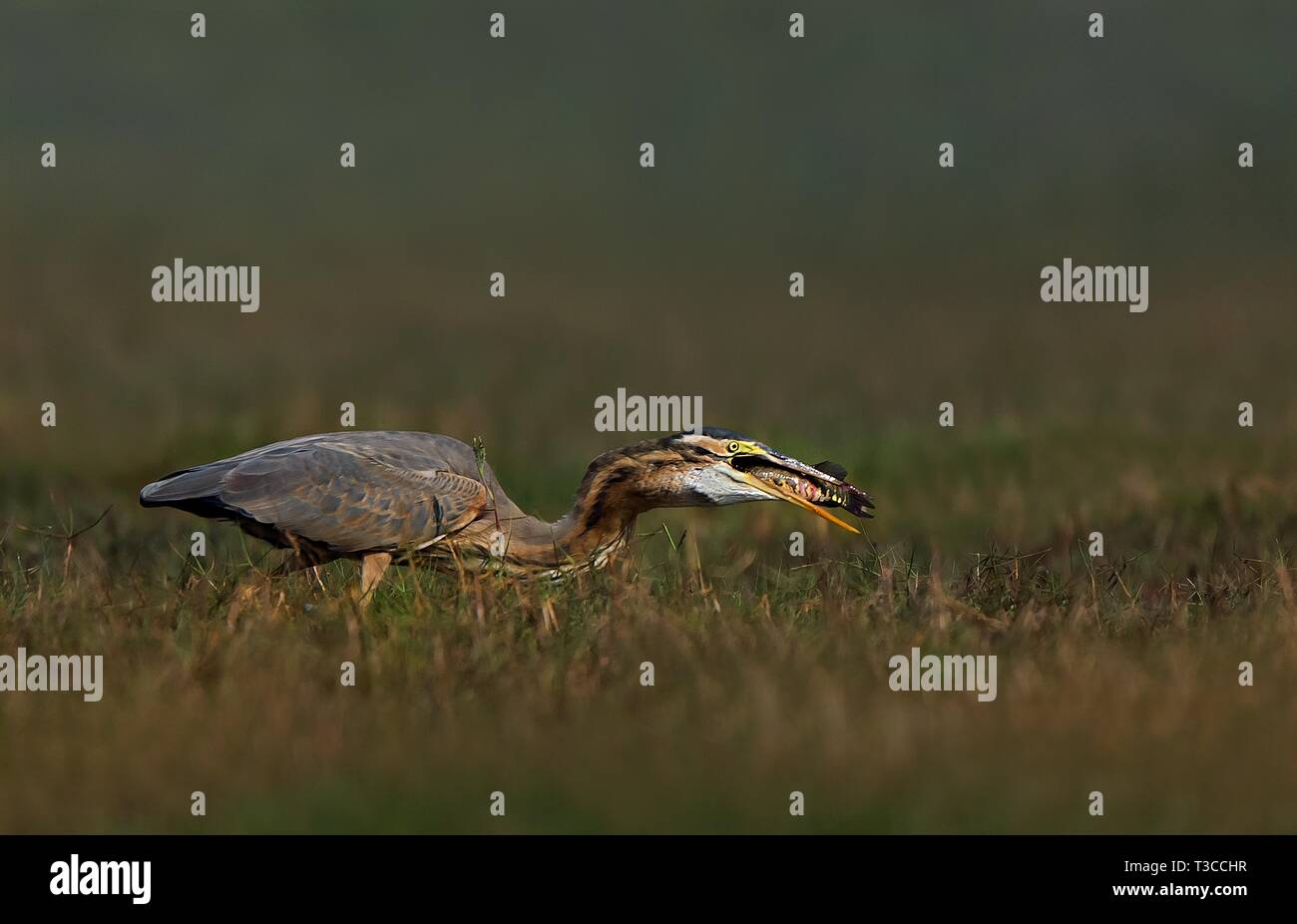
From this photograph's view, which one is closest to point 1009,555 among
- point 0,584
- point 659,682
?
point 659,682

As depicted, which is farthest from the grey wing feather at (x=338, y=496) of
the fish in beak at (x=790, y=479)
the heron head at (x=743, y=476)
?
the fish in beak at (x=790, y=479)

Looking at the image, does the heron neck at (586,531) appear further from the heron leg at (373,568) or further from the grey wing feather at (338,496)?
the heron leg at (373,568)

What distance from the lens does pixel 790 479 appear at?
9172 mm

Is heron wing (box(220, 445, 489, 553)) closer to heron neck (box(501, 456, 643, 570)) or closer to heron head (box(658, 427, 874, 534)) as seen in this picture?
heron neck (box(501, 456, 643, 570))

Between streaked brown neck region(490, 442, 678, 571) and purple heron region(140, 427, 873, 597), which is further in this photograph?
streaked brown neck region(490, 442, 678, 571)

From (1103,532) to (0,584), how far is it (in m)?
7.56

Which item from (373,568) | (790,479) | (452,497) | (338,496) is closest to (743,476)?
(790,479)

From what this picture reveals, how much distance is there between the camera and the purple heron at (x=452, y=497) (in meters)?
9.21

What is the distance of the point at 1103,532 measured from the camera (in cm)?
1291

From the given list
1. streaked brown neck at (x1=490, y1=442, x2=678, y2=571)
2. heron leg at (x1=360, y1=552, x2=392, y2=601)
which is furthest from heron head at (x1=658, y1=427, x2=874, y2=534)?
heron leg at (x1=360, y1=552, x2=392, y2=601)

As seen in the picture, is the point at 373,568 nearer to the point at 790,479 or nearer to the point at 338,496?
the point at 338,496

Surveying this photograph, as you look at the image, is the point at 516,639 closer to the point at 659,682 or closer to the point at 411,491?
the point at 659,682

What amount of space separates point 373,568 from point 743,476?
6.45 ft

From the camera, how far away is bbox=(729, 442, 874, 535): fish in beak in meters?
9.16
